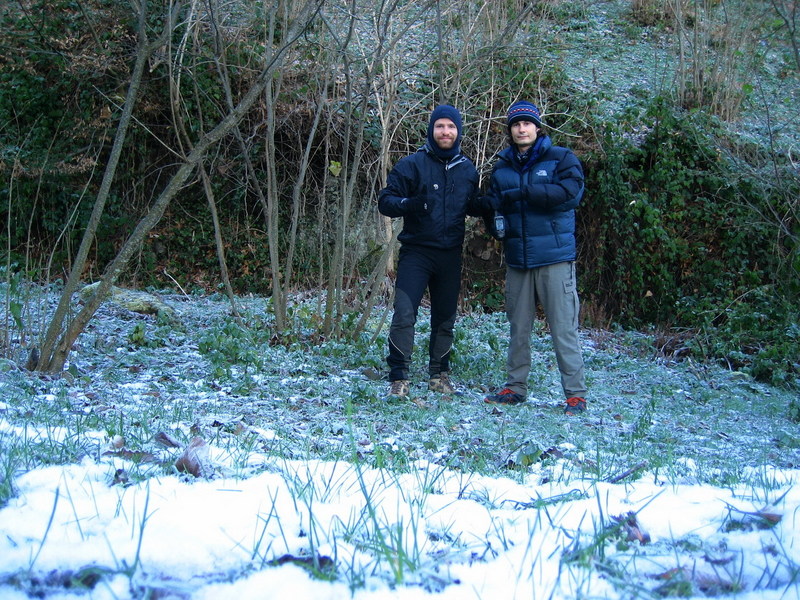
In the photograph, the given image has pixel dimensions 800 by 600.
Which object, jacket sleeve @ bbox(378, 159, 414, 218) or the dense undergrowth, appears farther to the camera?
the dense undergrowth

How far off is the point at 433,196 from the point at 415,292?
0.69m

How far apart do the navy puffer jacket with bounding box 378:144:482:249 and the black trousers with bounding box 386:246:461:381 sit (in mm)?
102

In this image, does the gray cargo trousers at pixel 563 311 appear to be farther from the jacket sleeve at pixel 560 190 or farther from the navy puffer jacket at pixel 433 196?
the navy puffer jacket at pixel 433 196

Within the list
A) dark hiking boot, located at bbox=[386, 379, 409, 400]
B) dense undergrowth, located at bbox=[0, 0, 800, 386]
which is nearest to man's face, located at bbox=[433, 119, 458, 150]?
dark hiking boot, located at bbox=[386, 379, 409, 400]

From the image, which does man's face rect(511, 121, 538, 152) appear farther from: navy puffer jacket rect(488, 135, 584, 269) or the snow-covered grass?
the snow-covered grass

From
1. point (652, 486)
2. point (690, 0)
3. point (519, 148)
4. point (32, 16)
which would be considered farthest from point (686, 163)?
point (32, 16)

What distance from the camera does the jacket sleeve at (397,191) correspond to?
4961mm

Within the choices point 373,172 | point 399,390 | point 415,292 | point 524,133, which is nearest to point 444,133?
point 524,133

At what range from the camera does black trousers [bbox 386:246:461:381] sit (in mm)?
5008

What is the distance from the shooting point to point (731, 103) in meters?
10.9

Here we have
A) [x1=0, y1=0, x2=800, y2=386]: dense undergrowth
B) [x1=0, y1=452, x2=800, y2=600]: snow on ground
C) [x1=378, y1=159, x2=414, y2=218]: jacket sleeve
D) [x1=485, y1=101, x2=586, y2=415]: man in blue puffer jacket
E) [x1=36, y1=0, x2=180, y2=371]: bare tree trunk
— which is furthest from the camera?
[x1=0, y1=0, x2=800, y2=386]: dense undergrowth

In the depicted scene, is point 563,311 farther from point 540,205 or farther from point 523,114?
point 523,114

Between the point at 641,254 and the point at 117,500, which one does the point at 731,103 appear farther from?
the point at 117,500

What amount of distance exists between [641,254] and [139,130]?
7.25 m
